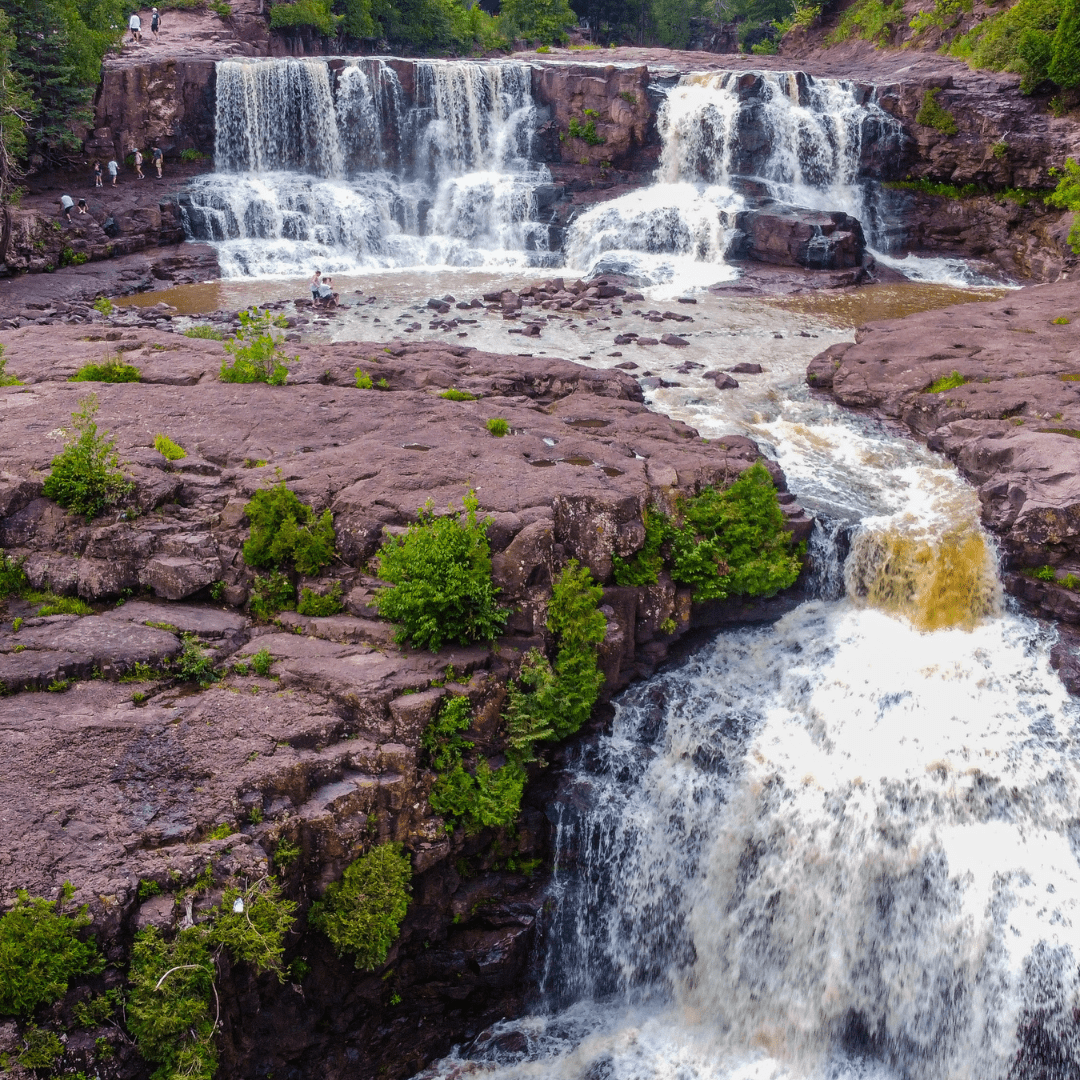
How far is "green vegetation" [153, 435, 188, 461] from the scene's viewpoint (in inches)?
475

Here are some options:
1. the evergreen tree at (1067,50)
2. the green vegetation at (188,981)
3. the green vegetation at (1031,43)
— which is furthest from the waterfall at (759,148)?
the green vegetation at (188,981)

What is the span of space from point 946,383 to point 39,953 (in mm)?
16010

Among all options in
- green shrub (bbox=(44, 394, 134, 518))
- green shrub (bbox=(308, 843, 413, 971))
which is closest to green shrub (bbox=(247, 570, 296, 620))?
green shrub (bbox=(44, 394, 134, 518))

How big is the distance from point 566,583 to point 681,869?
3.33m

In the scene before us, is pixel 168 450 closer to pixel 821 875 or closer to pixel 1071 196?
Result: pixel 821 875

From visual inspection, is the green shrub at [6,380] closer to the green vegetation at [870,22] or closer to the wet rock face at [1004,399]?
the wet rock face at [1004,399]

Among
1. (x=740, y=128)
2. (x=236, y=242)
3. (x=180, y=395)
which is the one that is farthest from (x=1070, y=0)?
(x=180, y=395)

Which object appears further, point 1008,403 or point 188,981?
point 1008,403

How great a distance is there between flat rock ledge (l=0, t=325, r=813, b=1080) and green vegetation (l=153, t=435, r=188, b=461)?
0.63 feet

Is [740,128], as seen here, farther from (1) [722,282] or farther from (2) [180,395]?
(2) [180,395]

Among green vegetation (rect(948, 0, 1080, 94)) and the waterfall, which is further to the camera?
the waterfall

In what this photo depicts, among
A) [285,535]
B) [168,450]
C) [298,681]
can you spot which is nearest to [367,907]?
[298,681]

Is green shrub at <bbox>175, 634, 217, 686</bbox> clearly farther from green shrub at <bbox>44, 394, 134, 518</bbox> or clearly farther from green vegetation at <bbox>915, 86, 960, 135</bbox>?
green vegetation at <bbox>915, 86, 960, 135</bbox>

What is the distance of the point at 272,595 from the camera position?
1070 centimetres
